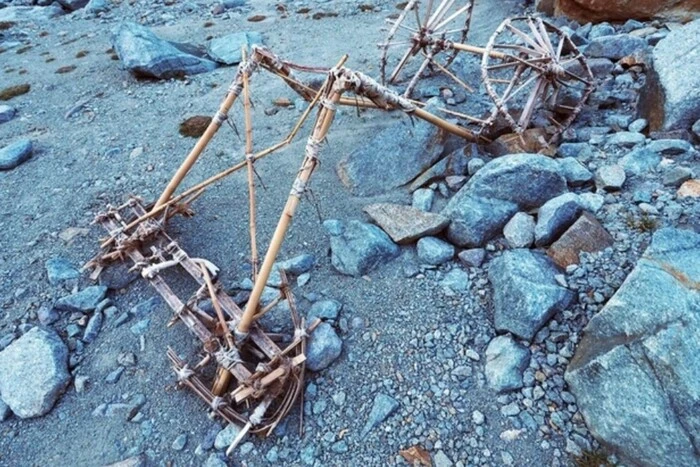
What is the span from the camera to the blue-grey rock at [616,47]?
6.66 meters

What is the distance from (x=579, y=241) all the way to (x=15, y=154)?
8.12 metres

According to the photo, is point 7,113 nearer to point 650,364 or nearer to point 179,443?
point 179,443

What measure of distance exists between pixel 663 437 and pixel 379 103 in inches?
128

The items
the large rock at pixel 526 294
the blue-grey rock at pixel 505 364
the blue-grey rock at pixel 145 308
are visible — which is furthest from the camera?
the blue-grey rock at pixel 145 308

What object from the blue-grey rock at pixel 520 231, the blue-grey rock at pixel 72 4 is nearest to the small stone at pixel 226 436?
the blue-grey rock at pixel 520 231

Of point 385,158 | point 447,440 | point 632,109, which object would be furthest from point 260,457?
point 632,109

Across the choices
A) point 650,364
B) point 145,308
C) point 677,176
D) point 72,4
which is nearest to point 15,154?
point 145,308

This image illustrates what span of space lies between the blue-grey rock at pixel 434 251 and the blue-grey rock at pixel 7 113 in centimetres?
873

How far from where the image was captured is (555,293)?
12.0ft

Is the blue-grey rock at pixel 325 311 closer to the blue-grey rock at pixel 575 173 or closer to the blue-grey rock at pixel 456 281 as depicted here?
the blue-grey rock at pixel 456 281

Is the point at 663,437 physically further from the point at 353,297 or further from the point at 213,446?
the point at 213,446

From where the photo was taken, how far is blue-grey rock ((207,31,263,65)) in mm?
10227

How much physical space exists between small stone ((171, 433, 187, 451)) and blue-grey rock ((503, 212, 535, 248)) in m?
3.36

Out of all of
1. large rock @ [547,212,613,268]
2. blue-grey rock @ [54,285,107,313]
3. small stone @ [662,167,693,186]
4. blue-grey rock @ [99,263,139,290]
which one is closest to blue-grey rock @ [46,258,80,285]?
blue-grey rock @ [54,285,107,313]
